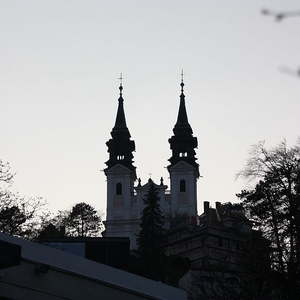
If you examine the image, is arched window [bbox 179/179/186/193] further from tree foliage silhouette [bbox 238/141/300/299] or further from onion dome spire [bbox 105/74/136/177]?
tree foliage silhouette [bbox 238/141/300/299]

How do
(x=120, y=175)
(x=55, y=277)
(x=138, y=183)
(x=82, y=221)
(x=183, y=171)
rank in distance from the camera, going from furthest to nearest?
(x=138, y=183)
(x=120, y=175)
(x=183, y=171)
(x=82, y=221)
(x=55, y=277)

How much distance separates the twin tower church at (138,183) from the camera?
117500mm

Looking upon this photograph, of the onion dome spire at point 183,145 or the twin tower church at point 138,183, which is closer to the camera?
the twin tower church at point 138,183

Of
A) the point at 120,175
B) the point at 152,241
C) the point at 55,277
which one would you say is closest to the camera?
the point at 55,277

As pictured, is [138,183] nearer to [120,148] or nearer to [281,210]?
[120,148]

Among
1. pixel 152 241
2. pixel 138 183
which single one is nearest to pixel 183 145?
pixel 138 183

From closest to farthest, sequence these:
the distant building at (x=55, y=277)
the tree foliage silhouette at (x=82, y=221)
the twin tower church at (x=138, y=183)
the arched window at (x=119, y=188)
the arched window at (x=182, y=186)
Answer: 1. the distant building at (x=55, y=277)
2. the tree foliage silhouette at (x=82, y=221)
3. the twin tower church at (x=138, y=183)
4. the arched window at (x=182, y=186)
5. the arched window at (x=119, y=188)

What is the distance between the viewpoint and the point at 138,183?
12244cm

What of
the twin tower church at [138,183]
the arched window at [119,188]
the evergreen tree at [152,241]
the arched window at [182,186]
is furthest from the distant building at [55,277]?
the arched window at [119,188]

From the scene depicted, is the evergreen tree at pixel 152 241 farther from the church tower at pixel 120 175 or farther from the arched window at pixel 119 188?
the arched window at pixel 119 188

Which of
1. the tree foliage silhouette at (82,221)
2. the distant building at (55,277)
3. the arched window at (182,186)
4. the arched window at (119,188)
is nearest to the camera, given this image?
the distant building at (55,277)

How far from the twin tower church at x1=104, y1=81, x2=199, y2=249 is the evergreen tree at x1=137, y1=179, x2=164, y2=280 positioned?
126 feet

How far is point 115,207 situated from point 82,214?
17152 millimetres

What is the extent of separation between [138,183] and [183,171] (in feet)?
23.4
